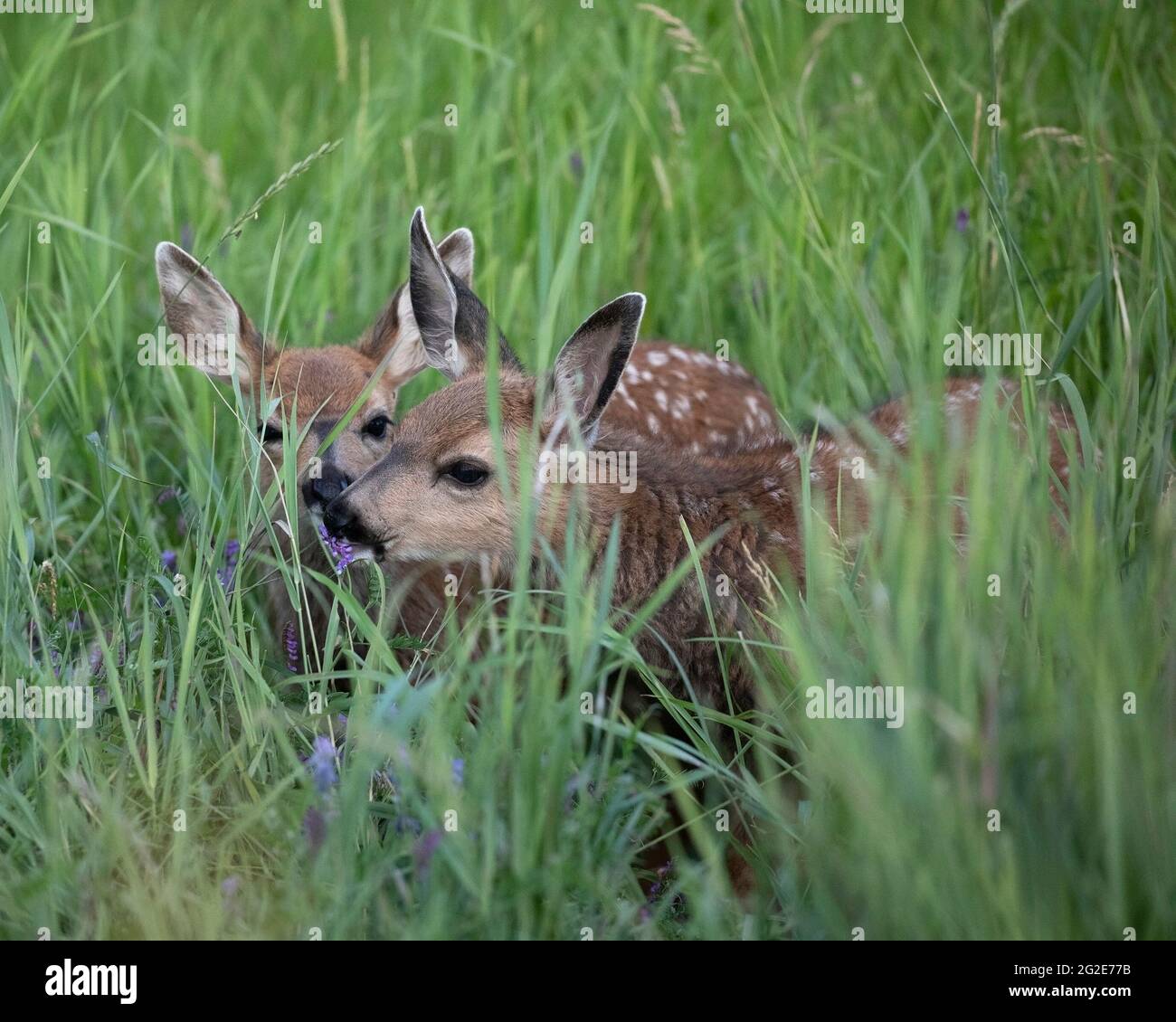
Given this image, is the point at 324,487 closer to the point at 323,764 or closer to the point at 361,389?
the point at 361,389

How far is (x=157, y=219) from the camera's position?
623cm

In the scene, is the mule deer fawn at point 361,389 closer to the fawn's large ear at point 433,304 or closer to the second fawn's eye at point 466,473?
the fawn's large ear at point 433,304

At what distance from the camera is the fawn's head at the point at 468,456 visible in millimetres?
4020

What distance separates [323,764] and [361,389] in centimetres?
210

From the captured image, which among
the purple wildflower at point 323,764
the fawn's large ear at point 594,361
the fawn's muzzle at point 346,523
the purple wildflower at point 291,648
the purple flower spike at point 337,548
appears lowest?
the purple wildflower at point 323,764

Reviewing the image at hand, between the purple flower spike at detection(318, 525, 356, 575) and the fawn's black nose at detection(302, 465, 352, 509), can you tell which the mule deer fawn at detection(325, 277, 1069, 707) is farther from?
the fawn's black nose at detection(302, 465, 352, 509)

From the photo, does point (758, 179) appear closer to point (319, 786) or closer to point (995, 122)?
point (995, 122)

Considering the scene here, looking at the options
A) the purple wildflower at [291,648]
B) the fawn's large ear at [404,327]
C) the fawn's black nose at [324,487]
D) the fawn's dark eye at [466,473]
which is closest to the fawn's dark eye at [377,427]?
the fawn's large ear at [404,327]

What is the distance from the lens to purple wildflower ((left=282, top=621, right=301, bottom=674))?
411cm

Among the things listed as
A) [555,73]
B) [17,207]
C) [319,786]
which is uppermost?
[555,73]

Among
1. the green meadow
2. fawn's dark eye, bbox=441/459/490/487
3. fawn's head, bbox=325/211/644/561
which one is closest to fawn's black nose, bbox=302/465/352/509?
the green meadow
